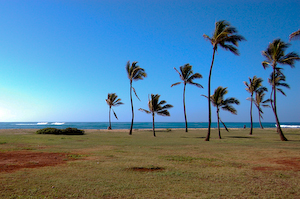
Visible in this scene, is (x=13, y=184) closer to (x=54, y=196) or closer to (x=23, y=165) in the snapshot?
(x=54, y=196)

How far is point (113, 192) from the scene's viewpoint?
18.4 feet

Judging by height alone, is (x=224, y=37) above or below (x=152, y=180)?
above

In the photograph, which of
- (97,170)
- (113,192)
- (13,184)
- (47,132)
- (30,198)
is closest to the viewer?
(30,198)

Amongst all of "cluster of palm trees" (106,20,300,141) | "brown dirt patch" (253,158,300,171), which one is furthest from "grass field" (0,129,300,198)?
"cluster of palm trees" (106,20,300,141)

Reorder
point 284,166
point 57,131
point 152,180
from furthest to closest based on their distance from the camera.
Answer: point 57,131, point 284,166, point 152,180

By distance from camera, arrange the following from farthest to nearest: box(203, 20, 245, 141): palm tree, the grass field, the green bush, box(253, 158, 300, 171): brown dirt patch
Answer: the green bush < box(203, 20, 245, 141): palm tree < box(253, 158, 300, 171): brown dirt patch < the grass field

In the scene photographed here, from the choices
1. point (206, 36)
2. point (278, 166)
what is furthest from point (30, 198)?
point (206, 36)

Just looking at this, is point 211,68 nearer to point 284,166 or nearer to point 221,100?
point 221,100

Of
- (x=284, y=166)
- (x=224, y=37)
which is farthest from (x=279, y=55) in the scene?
(x=284, y=166)

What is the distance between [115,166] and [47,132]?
2432 cm

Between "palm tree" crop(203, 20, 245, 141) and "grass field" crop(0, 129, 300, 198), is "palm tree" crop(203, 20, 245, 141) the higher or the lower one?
the higher one

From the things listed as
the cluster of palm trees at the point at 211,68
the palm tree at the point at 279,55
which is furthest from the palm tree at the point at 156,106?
the palm tree at the point at 279,55

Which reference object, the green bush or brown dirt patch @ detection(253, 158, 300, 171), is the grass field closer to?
brown dirt patch @ detection(253, 158, 300, 171)

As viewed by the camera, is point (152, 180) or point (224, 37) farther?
point (224, 37)
